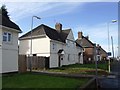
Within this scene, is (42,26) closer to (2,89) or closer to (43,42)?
(43,42)

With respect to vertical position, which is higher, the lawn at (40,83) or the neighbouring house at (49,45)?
the neighbouring house at (49,45)

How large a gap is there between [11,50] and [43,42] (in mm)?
15458

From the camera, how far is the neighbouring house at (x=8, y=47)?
2291 centimetres

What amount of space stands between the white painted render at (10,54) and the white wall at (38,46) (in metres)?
13.8

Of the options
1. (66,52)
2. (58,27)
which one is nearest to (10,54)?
(66,52)

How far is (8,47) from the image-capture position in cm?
2394

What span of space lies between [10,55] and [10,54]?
110mm

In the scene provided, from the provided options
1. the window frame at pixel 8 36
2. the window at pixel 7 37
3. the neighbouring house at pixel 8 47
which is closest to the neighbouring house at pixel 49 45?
the neighbouring house at pixel 8 47

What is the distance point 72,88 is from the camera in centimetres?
1330

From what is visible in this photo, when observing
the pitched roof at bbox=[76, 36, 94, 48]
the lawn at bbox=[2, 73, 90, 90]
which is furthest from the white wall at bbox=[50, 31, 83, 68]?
the lawn at bbox=[2, 73, 90, 90]

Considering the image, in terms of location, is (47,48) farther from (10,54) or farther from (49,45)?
(10,54)

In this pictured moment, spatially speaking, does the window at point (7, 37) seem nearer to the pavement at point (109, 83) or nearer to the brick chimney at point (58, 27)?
the pavement at point (109, 83)

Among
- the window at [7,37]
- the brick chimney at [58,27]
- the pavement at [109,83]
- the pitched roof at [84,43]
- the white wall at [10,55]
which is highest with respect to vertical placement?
the brick chimney at [58,27]

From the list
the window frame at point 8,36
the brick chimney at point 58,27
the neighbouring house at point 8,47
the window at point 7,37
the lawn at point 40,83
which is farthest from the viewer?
the brick chimney at point 58,27
